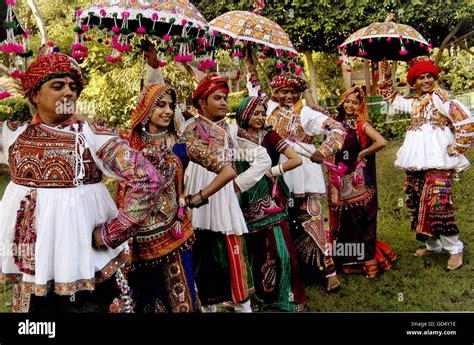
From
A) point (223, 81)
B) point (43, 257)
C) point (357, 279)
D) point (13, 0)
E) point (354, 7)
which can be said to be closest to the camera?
point (43, 257)

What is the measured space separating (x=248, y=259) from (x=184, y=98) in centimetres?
123

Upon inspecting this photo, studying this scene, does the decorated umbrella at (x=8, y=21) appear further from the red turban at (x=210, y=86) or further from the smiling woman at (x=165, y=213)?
the red turban at (x=210, y=86)

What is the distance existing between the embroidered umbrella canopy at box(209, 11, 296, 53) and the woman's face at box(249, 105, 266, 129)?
1.31 ft

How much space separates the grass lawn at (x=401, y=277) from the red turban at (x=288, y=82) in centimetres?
106

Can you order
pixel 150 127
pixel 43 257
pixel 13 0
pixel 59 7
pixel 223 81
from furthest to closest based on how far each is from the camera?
pixel 59 7 < pixel 223 81 < pixel 150 127 < pixel 13 0 < pixel 43 257

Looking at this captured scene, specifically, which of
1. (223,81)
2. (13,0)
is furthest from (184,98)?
(13,0)

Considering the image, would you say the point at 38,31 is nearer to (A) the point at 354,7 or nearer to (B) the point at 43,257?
(B) the point at 43,257

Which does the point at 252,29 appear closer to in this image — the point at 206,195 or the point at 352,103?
the point at 352,103

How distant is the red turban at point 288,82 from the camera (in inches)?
138

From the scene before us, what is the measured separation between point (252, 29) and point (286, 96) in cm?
54

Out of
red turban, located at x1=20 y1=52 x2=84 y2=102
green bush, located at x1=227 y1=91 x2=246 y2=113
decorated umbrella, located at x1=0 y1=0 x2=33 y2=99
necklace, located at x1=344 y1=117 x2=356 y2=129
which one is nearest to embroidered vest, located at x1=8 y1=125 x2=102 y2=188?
red turban, located at x1=20 y1=52 x2=84 y2=102

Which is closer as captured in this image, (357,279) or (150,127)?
(150,127)

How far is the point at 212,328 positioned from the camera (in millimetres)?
2996

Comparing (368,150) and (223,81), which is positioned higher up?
(223,81)
